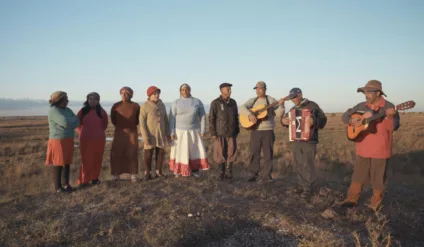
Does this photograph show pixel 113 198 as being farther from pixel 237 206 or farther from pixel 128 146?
pixel 237 206

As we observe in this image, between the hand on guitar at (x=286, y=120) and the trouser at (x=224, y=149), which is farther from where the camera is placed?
the trouser at (x=224, y=149)

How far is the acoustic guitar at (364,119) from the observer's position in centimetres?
525

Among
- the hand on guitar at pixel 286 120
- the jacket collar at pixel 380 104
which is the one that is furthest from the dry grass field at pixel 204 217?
the jacket collar at pixel 380 104

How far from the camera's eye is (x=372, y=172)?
18.3 feet

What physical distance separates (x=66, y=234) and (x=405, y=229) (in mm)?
5102

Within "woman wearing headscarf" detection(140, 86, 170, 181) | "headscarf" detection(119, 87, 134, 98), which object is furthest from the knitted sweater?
"woman wearing headscarf" detection(140, 86, 170, 181)

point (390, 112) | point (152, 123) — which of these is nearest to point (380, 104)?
point (390, 112)

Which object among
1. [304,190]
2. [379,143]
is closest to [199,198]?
[304,190]

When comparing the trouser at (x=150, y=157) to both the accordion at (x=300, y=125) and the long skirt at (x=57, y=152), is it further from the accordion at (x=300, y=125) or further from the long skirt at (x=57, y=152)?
the accordion at (x=300, y=125)

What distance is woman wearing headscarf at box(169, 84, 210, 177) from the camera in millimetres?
7336

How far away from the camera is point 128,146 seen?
7.19m

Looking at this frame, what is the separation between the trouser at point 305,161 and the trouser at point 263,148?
792mm

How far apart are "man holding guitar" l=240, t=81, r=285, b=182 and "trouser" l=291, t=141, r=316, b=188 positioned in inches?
33.2

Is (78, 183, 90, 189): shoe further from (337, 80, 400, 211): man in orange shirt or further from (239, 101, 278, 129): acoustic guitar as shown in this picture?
(337, 80, 400, 211): man in orange shirt
